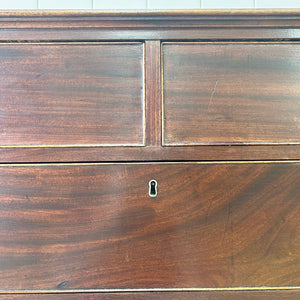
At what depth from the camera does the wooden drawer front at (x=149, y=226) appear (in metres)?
0.60

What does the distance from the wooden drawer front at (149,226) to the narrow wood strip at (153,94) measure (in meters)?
0.06

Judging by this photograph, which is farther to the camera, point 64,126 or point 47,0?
point 47,0

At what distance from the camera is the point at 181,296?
0.61 meters

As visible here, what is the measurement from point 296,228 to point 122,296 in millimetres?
382

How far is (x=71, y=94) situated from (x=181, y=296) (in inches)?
18.6

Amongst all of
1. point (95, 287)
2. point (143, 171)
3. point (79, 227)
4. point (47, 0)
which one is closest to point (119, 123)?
point (143, 171)

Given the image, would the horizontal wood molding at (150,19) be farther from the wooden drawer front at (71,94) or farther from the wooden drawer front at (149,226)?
the wooden drawer front at (149,226)

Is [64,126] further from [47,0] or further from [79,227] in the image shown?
[47,0]

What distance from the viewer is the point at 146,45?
62cm

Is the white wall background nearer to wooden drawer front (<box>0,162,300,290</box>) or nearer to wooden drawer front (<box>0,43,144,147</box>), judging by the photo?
wooden drawer front (<box>0,43,144,147</box>)

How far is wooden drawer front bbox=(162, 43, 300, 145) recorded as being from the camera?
619 mm

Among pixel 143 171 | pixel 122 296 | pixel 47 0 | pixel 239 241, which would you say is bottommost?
pixel 122 296

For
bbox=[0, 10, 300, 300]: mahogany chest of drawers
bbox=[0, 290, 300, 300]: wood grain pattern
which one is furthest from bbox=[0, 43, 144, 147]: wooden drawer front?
bbox=[0, 290, 300, 300]: wood grain pattern

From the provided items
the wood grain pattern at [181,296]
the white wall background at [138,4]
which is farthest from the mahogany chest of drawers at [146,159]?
the white wall background at [138,4]
